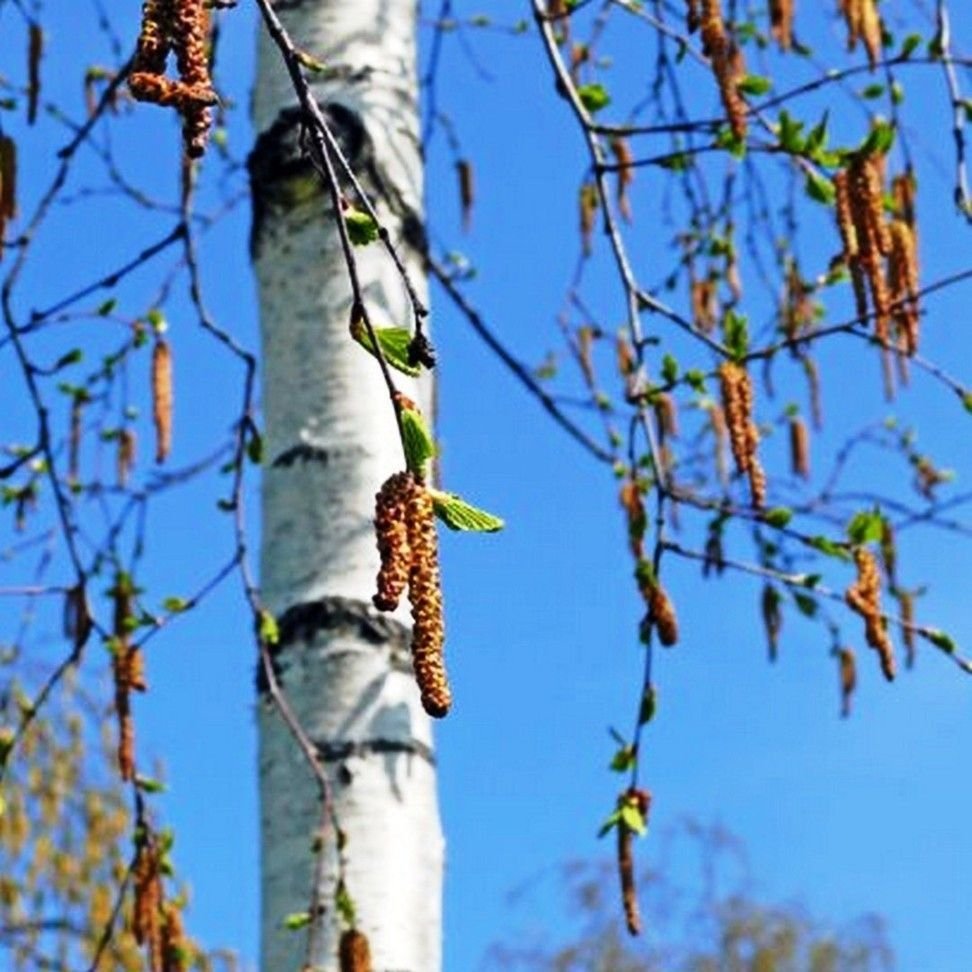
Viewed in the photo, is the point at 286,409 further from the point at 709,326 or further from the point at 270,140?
the point at 709,326

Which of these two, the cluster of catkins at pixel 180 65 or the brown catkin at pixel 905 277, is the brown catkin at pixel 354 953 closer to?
the brown catkin at pixel 905 277

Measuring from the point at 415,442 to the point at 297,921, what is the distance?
1305 mm

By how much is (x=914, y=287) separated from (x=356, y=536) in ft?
2.30

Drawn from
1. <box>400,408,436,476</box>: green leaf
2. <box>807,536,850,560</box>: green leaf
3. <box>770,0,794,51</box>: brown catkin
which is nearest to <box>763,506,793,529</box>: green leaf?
<box>807,536,850,560</box>: green leaf

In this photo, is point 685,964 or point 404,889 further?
point 685,964

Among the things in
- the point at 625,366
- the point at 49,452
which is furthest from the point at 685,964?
the point at 49,452

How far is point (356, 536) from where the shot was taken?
2414mm

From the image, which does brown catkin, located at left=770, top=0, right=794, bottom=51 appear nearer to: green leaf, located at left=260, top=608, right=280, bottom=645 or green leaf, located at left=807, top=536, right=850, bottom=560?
green leaf, located at left=807, top=536, right=850, bottom=560

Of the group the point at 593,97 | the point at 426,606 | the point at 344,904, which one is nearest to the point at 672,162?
the point at 593,97

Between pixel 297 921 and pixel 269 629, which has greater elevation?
pixel 269 629

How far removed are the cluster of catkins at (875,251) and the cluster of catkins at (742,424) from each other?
0.16m

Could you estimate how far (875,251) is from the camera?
2148mm

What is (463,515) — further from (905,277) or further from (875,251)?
(905,277)

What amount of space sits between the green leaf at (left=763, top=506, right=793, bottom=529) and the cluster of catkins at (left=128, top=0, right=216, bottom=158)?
1599 millimetres
